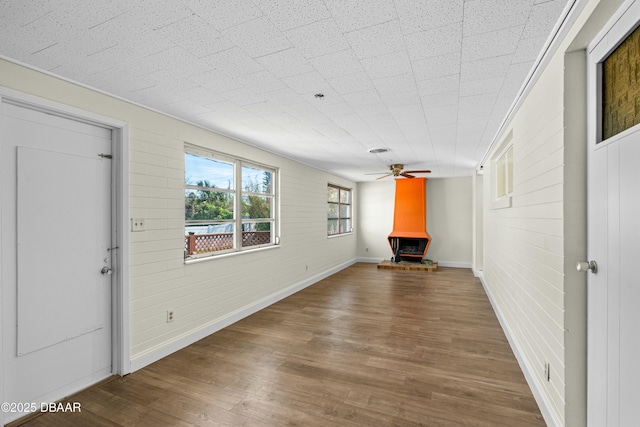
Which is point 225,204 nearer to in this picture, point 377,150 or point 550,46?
point 377,150

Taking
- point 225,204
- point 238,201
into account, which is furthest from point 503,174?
point 225,204

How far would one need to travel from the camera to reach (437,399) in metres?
2.33

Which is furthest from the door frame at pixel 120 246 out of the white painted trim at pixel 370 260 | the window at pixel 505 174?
the white painted trim at pixel 370 260

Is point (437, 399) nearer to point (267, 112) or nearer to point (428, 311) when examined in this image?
point (428, 311)

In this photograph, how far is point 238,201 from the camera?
4.21 meters

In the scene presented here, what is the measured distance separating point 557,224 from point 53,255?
344cm

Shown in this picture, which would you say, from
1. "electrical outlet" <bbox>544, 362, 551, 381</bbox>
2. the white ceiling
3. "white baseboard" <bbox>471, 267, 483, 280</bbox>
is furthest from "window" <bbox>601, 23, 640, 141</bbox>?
"white baseboard" <bbox>471, 267, 483, 280</bbox>

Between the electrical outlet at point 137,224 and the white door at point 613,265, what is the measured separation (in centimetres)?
332

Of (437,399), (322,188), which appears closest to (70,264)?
Answer: (437,399)

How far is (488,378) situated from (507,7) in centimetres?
268

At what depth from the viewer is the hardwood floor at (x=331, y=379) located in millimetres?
2137

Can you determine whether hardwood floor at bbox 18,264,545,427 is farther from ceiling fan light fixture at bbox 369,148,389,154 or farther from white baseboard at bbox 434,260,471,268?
white baseboard at bbox 434,260,471,268

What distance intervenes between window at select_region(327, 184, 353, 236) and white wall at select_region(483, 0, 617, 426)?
204 inches

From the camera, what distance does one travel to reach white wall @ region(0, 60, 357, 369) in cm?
258
